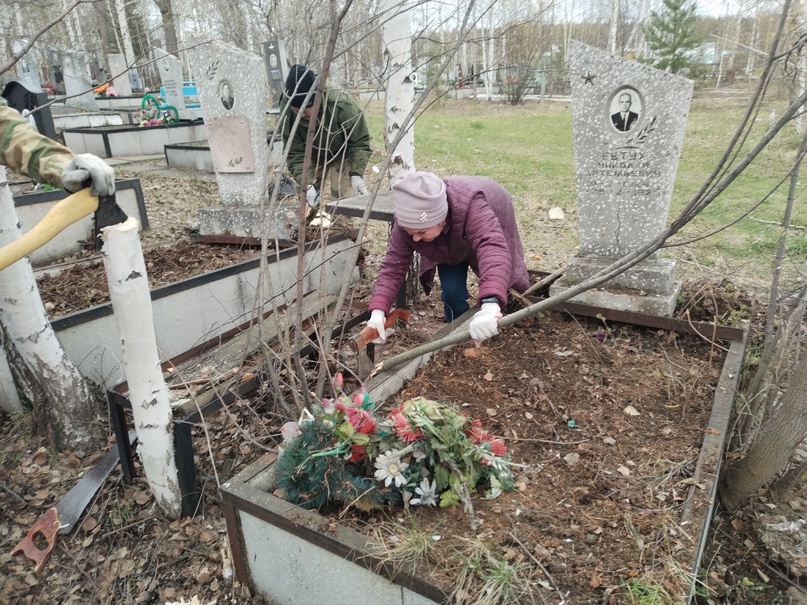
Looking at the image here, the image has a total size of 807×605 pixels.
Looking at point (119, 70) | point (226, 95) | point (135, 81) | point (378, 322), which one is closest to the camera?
point (378, 322)

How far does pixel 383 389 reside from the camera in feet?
8.54

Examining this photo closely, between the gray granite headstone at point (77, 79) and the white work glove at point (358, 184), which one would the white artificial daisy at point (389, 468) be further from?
the gray granite headstone at point (77, 79)

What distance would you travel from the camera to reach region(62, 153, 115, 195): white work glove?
181 centimetres

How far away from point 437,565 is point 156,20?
31.5 meters

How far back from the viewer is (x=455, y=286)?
11.5 ft

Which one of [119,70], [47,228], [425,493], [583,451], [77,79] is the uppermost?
[119,70]

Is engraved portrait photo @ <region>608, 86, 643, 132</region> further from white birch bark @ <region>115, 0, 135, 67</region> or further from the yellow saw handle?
white birch bark @ <region>115, 0, 135, 67</region>

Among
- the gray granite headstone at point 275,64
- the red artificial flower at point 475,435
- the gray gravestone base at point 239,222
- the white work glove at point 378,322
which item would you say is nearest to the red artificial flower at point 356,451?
the red artificial flower at point 475,435

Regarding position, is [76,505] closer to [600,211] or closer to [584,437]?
[584,437]

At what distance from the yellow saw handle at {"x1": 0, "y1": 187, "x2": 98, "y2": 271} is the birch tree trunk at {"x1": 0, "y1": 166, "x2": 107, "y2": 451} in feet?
3.13

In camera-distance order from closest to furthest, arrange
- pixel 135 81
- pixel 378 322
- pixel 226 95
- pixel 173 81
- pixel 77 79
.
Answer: pixel 378 322, pixel 226 95, pixel 173 81, pixel 77 79, pixel 135 81

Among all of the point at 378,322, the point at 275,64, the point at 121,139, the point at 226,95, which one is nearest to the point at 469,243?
the point at 378,322

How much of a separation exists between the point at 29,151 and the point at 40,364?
115 centimetres

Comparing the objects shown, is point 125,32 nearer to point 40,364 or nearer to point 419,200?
point 40,364
